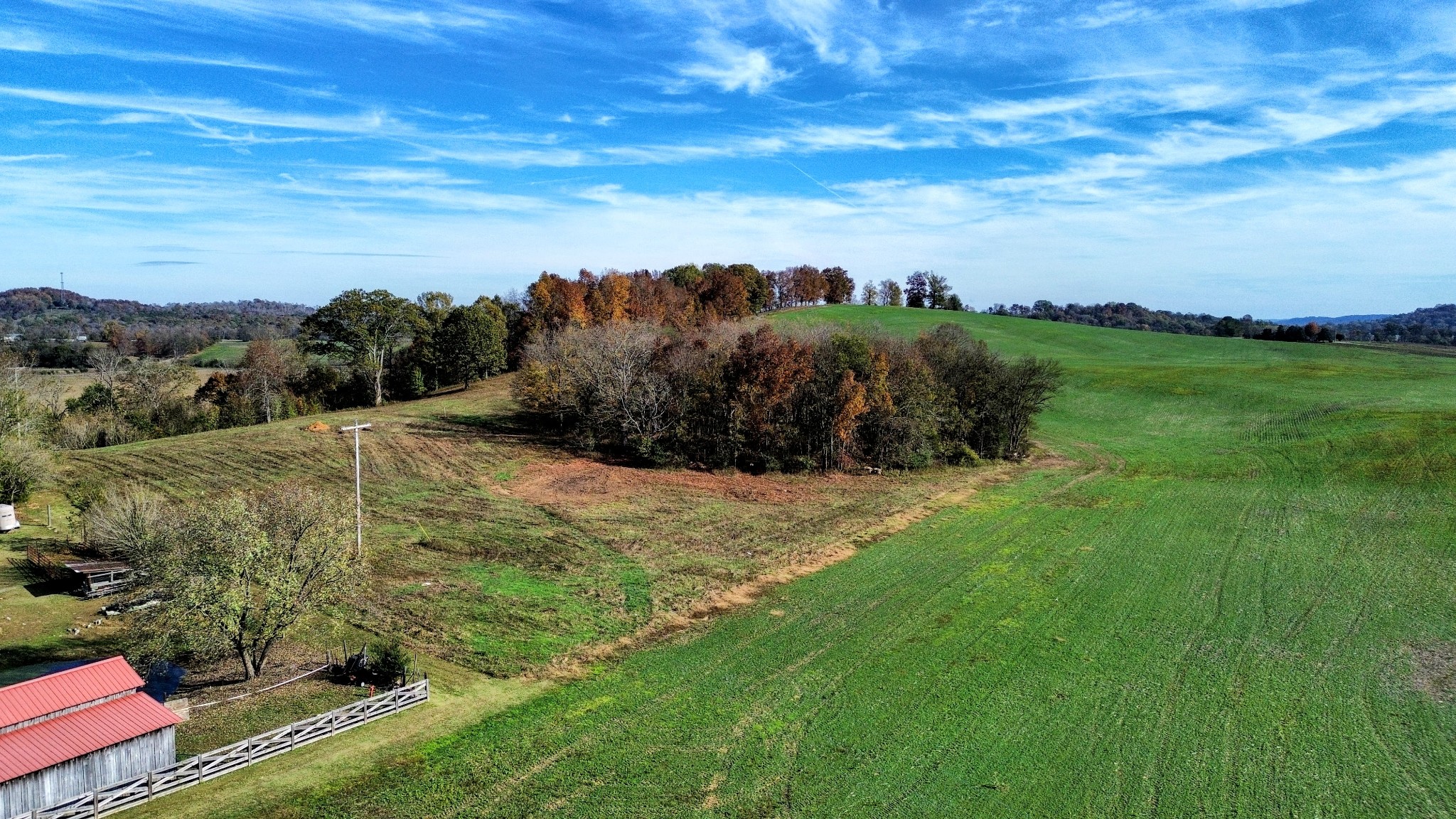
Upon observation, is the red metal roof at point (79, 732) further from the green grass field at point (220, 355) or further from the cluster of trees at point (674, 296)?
the green grass field at point (220, 355)

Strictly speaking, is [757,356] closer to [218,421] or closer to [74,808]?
[74,808]

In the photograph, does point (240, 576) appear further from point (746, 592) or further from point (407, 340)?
point (407, 340)

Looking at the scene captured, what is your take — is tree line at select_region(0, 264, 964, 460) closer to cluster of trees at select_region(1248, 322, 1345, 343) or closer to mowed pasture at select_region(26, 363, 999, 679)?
mowed pasture at select_region(26, 363, 999, 679)

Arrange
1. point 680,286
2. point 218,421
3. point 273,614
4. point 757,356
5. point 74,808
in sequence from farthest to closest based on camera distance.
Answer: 1. point 680,286
2. point 218,421
3. point 757,356
4. point 273,614
5. point 74,808

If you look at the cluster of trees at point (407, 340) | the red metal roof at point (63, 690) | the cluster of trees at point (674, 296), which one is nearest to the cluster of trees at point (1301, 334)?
the cluster of trees at point (674, 296)

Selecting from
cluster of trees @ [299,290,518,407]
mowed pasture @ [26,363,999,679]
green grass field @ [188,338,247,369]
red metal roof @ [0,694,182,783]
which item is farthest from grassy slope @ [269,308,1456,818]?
green grass field @ [188,338,247,369]

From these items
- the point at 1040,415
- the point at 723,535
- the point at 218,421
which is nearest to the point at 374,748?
the point at 723,535

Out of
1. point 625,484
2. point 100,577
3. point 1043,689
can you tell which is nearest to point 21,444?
point 100,577
